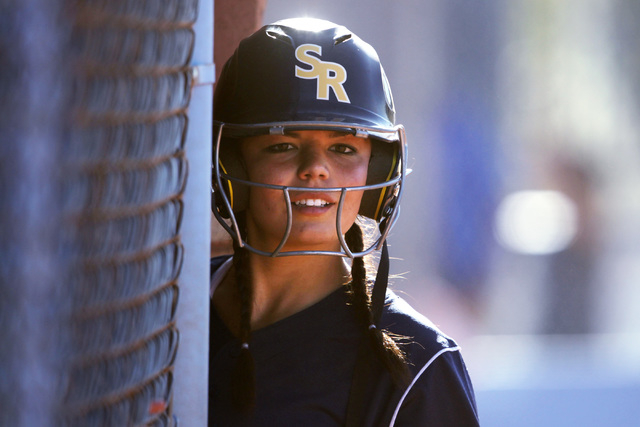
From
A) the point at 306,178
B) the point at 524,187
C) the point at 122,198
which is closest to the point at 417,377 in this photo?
the point at 306,178

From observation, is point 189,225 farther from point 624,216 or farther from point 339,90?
point 624,216

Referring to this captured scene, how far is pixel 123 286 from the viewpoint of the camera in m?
0.44

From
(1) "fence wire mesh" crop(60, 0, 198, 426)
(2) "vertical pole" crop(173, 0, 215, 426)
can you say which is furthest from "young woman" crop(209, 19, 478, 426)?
(1) "fence wire mesh" crop(60, 0, 198, 426)

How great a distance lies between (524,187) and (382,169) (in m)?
4.10

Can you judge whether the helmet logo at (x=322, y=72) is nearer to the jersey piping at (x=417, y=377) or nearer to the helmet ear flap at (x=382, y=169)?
the helmet ear flap at (x=382, y=169)

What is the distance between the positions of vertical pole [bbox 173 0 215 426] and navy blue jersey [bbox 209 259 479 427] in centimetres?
79

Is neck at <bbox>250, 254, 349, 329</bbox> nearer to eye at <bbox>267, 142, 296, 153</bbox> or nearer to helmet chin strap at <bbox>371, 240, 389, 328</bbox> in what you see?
helmet chin strap at <bbox>371, 240, 389, 328</bbox>

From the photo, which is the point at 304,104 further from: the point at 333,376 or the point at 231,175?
the point at 333,376

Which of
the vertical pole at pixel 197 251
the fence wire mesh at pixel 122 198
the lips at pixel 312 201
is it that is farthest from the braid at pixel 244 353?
the fence wire mesh at pixel 122 198

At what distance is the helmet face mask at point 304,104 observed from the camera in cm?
157

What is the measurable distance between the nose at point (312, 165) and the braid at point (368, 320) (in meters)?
0.24

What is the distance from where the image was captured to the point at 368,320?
4.92ft

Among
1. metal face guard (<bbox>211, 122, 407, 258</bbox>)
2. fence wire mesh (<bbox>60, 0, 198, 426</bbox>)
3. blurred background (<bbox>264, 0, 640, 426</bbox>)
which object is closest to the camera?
fence wire mesh (<bbox>60, 0, 198, 426</bbox>)

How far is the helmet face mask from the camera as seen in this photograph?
157cm
